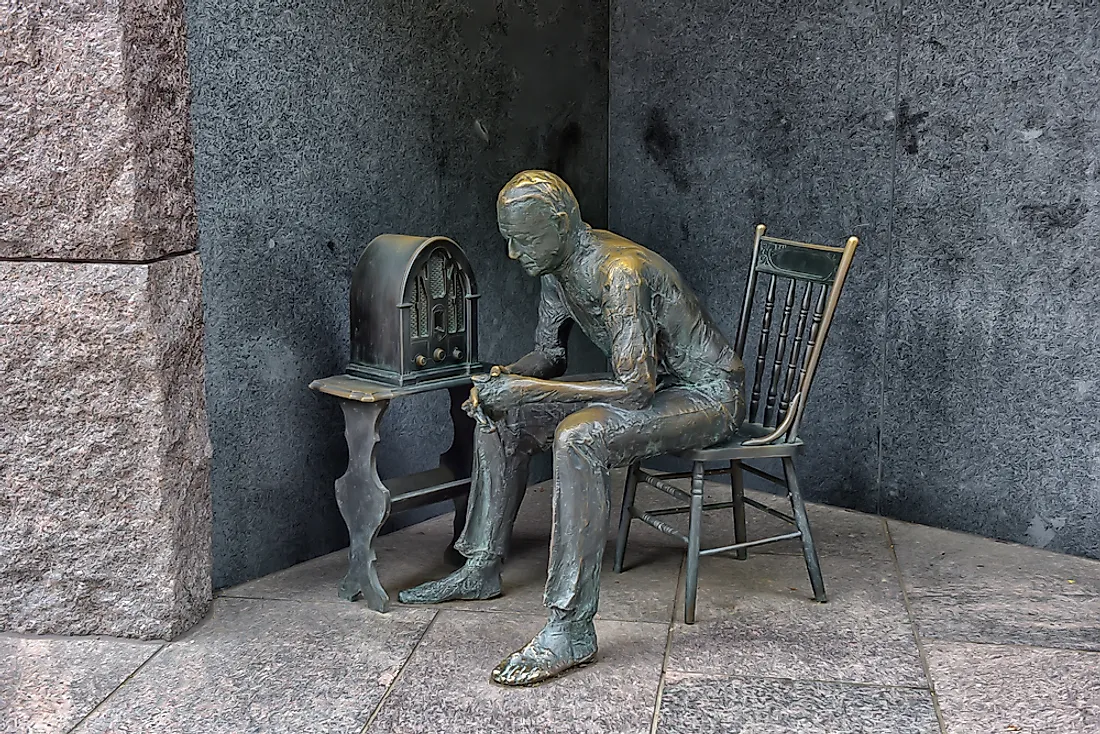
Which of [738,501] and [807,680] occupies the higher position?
[738,501]

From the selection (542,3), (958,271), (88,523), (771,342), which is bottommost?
(88,523)

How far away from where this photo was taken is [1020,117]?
3.65 m

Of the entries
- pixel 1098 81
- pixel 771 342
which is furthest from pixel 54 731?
pixel 1098 81

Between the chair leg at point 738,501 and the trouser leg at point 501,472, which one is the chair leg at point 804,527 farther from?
the trouser leg at point 501,472

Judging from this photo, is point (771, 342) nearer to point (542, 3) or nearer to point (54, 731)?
point (542, 3)

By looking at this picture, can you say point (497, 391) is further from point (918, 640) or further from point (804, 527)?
Result: point (918, 640)

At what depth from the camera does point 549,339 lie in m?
3.38

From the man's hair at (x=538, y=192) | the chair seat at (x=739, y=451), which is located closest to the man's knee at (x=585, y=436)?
the chair seat at (x=739, y=451)

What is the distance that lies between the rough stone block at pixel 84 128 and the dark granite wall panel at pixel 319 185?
25cm

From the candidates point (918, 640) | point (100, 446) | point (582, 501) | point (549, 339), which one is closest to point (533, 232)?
point (549, 339)

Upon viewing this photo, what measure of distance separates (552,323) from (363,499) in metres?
0.73

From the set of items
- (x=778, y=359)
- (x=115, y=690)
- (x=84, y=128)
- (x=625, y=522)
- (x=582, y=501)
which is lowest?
(x=115, y=690)

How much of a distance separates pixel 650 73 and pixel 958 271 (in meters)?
1.37

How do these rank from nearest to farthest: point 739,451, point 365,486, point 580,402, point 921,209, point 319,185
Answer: point 580,402, point 739,451, point 365,486, point 319,185, point 921,209
